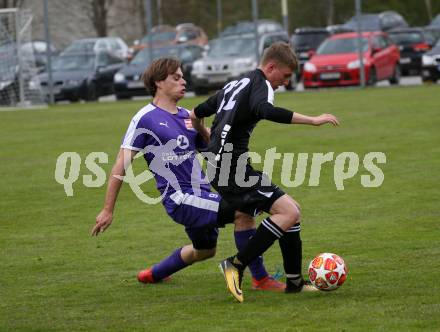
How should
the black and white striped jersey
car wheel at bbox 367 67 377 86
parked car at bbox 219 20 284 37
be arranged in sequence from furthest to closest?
parked car at bbox 219 20 284 37, car wheel at bbox 367 67 377 86, the black and white striped jersey

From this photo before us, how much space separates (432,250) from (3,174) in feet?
27.0

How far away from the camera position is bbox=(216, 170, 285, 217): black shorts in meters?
6.64

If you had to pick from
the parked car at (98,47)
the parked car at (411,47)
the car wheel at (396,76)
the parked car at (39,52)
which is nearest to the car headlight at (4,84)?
the parked car at (39,52)

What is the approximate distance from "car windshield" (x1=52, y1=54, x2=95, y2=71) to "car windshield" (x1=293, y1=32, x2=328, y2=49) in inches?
331

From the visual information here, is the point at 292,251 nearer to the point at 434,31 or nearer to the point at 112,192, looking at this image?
the point at 112,192

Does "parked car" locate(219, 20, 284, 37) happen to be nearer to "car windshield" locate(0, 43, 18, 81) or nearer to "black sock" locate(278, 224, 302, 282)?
"car windshield" locate(0, 43, 18, 81)

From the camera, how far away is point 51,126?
22766 mm

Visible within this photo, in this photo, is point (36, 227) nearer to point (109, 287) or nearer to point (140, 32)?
point (109, 287)

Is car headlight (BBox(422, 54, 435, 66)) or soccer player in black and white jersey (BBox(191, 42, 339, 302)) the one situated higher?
soccer player in black and white jersey (BBox(191, 42, 339, 302))

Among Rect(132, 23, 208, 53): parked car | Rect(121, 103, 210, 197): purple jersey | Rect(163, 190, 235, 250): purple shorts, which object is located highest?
Rect(121, 103, 210, 197): purple jersey

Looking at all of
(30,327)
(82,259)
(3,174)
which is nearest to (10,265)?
(82,259)

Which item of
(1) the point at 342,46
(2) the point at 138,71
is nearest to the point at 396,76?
(1) the point at 342,46

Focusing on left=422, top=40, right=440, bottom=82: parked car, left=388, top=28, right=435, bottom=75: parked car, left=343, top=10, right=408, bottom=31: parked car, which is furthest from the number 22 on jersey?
left=343, top=10, right=408, bottom=31: parked car

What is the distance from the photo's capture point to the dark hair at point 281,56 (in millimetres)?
6648
